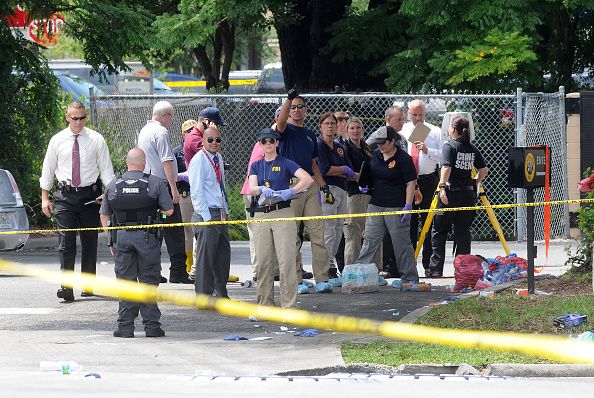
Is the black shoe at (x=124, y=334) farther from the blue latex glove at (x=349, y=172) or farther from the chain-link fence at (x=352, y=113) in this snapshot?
the chain-link fence at (x=352, y=113)

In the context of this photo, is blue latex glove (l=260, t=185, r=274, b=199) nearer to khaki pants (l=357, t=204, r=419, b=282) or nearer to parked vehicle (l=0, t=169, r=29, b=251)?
khaki pants (l=357, t=204, r=419, b=282)

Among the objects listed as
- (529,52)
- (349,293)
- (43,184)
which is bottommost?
(349,293)

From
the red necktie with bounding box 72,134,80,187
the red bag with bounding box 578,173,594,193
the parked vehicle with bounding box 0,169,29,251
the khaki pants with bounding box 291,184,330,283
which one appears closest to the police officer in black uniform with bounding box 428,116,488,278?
the red bag with bounding box 578,173,594,193

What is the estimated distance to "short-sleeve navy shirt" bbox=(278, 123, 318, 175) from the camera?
44.3 ft

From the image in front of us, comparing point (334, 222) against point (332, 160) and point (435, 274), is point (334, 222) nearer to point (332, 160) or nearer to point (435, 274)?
point (332, 160)

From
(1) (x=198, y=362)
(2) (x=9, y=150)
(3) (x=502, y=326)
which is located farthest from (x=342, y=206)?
(2) (x=9, y=150)

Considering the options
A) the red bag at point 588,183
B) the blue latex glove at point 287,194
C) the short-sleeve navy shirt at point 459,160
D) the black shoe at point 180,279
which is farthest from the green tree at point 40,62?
the red bag at point 588,183

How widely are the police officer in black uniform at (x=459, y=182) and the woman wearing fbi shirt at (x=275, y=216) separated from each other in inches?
110

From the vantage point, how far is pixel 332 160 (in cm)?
1473

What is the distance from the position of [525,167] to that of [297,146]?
2341mm

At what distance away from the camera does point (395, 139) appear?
14398mm

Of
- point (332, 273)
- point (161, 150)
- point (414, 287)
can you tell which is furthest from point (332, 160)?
point (161, 150)

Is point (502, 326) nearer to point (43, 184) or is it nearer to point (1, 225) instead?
point (43, 184)

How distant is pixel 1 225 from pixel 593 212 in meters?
7.05
